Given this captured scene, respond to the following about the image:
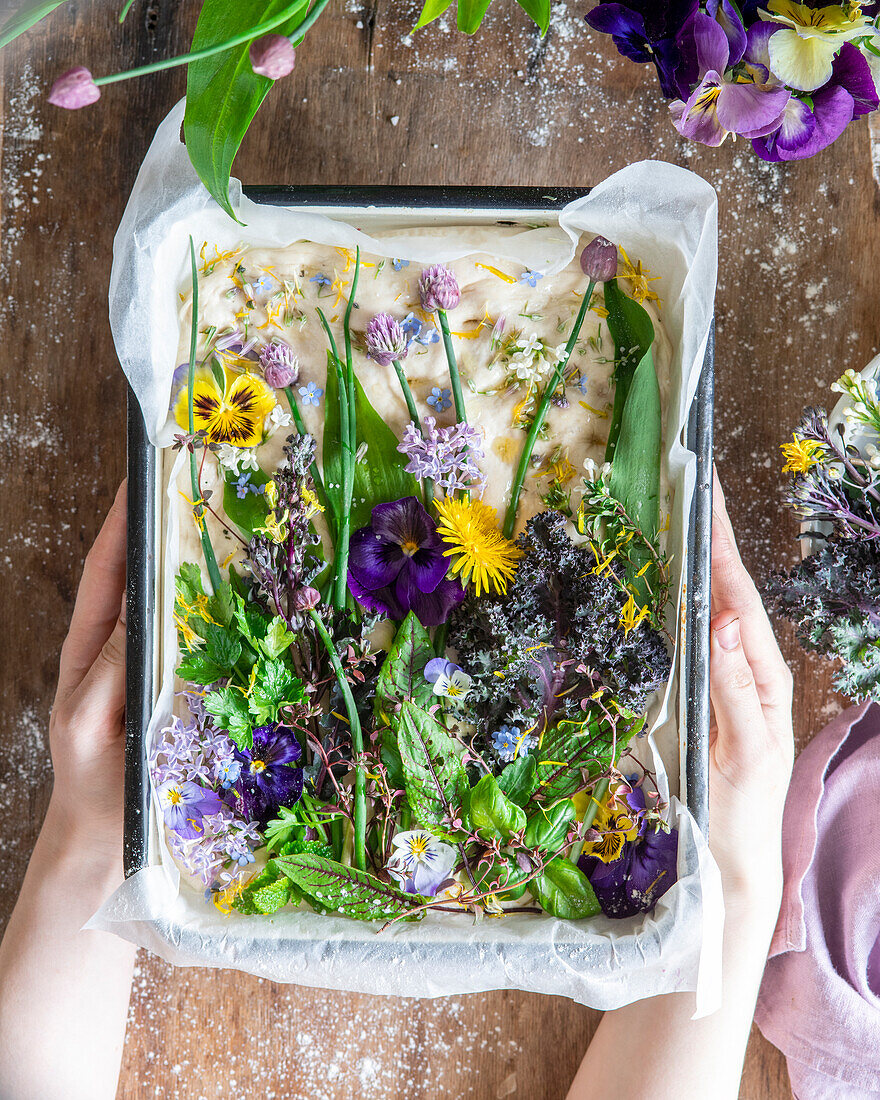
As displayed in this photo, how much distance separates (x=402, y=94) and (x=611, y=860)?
70 cm

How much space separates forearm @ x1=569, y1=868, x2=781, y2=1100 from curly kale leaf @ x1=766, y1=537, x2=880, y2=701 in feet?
0.70

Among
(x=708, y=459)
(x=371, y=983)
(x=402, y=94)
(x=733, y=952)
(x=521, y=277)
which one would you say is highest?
(x=402, y=94)

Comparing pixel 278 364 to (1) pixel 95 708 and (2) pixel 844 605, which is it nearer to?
(1) pixel 95 708

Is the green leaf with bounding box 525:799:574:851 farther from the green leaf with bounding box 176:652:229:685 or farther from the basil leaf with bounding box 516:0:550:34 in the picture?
the basil leaf with bounding box 516:0:550:34

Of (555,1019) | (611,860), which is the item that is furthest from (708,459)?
(555,1019)

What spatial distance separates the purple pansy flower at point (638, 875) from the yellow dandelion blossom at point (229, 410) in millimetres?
429

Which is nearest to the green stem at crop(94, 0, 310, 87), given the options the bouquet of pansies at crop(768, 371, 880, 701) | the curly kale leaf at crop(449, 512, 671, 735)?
the curly kale leaf at crop(449, 512, 671, 735)

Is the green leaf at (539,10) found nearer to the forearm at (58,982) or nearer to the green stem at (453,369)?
the green stem at (453,369)

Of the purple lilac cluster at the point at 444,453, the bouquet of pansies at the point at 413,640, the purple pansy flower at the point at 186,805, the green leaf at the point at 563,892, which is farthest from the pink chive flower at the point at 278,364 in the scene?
the green leaf at the point at 563,892

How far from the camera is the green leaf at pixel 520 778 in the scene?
631 millimetres

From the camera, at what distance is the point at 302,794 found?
633mm

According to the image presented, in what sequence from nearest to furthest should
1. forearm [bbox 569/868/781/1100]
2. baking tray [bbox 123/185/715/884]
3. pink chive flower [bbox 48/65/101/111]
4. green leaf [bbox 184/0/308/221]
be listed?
pink chive flower [bbox 48/65/101/111] < green leaf [bbox 184/0/308/221] < baking tray [bbox 123/185/715/884] < forearm [bbox 569/868/781/1100]

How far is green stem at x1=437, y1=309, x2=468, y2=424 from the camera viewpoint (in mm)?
637

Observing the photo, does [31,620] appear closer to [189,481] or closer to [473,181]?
[189,481]
